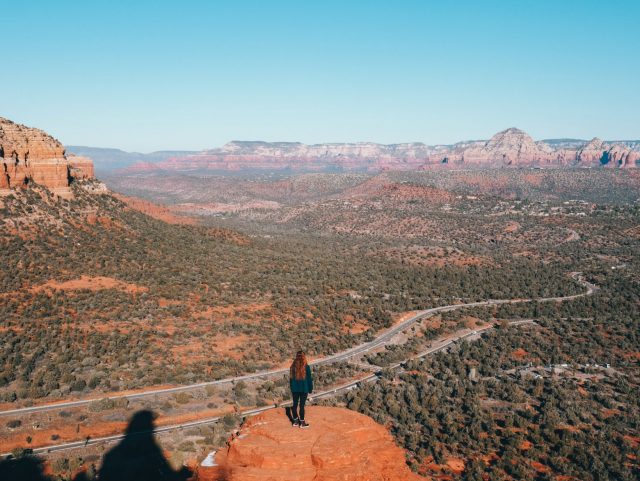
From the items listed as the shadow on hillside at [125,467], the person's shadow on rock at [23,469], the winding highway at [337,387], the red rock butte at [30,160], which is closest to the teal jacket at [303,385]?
the shadow on hillside at [125,467]

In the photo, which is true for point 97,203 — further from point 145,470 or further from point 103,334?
point 145,470

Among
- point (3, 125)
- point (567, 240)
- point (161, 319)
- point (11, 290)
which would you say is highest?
point (3, 125)

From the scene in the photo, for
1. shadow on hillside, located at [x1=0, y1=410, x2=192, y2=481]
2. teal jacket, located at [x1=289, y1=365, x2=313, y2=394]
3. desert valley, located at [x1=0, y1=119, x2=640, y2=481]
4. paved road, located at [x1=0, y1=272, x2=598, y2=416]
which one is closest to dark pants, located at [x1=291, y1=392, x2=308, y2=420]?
teal jacket, located at [x1=289, y1=365, x2=313, y2=394]

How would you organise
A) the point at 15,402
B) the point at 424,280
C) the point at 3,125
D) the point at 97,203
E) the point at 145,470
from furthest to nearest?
the point at 424,280 → the point at 97,203 → the point at 3,125 → the point at 15,402 → the point at 145,470

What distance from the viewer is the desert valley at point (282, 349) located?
24.3m

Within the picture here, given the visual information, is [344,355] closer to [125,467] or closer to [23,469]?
[125,467]

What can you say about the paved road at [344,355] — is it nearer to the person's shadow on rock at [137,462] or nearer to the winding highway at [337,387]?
the winding highway at [337,387]

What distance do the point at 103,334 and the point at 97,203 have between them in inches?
1184

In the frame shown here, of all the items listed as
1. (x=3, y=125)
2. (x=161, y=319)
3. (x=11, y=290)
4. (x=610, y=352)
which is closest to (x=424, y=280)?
(x=610, y=352)

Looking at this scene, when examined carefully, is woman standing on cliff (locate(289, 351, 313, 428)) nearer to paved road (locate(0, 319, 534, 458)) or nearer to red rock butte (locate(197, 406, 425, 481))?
red rock butte (locate(197, 406, 425, 481))

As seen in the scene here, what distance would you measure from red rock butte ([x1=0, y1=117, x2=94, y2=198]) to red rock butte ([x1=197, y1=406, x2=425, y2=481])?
53.5m

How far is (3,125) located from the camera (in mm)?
56781

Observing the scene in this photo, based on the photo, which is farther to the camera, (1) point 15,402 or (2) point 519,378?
(2) point 519,378

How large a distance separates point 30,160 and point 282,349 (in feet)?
131
